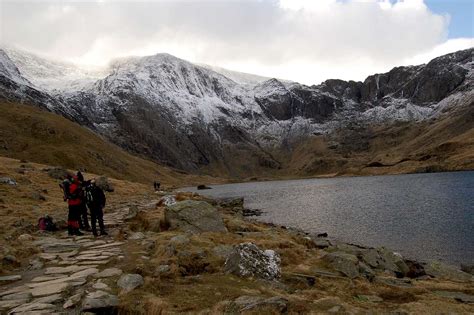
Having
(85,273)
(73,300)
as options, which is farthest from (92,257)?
(73,300)

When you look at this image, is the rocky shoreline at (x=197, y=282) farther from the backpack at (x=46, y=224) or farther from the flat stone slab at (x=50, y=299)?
the backpack at (x=46, y=224)

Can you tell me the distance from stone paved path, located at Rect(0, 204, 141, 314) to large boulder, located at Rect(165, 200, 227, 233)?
5.37 metres

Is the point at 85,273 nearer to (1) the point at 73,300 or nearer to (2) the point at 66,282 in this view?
(2) the point at 66,282

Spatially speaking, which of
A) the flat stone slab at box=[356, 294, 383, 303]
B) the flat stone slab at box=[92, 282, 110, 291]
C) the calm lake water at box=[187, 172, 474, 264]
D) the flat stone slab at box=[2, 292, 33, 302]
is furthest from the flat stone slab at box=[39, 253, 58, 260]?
the calm lake water at box=[187, 172, 474, 264]

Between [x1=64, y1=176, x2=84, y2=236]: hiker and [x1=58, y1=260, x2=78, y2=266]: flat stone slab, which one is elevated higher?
[x1=64, y1=176, x2=84, y2=236]: hiker

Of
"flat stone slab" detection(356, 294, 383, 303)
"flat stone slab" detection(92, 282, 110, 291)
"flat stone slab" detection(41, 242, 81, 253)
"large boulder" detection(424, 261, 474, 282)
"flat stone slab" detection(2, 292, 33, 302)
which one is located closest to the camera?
"flat stone slab" detection(2, 292, 33, 302)

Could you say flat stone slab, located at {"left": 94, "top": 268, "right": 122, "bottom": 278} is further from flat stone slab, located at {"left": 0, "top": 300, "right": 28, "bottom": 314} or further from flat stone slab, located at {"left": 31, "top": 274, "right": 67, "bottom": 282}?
flat stone slab, located at {"left": 0, "top": 300, "right": 28, "bottom": 314}

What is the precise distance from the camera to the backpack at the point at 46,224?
23625 millimetres

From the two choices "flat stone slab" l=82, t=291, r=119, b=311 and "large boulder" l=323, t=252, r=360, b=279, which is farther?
"large boulder" l=323, t=252, r=360, b=279

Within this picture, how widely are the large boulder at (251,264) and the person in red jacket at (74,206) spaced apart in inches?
451

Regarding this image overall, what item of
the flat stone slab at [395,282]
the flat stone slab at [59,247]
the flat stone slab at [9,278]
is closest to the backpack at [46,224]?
the flat stone slab at [59,247]

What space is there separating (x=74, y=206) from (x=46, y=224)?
84.5 inches

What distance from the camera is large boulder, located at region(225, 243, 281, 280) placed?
1480 cm

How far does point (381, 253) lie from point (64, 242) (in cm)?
1957
